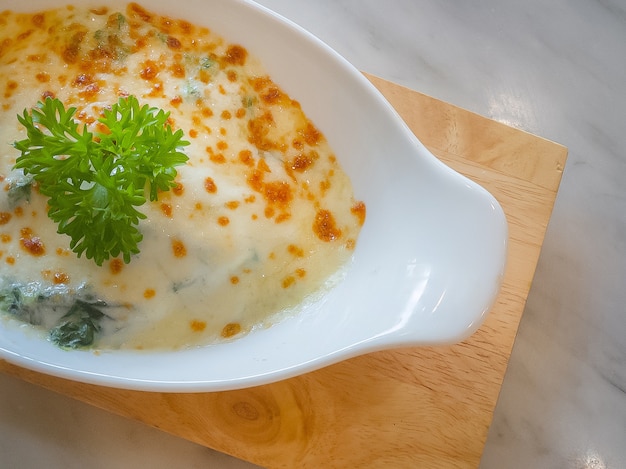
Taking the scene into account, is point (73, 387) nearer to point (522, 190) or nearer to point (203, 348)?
point (203, 348)

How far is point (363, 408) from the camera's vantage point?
125 centimetres

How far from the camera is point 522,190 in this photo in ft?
4.60

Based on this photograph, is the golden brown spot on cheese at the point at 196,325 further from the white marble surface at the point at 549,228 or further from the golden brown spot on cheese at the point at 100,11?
the golden brown spot on cheese at the point at 100,11

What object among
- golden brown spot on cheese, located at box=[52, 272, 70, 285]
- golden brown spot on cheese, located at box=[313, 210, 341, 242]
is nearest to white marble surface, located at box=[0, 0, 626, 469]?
golden brown spot on cheese, located at box=[52, 272, 70, 285]

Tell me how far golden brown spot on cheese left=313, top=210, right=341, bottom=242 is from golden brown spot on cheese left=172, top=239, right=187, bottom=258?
28cm

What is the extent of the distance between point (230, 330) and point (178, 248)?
197 millimetres

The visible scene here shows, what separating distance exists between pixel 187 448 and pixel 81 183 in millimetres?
692

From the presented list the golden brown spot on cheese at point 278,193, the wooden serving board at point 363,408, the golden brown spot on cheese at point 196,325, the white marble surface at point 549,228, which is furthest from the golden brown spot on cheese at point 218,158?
the white marble surface at point 549,228

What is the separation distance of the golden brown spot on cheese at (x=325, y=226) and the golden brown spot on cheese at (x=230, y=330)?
256 millimetres

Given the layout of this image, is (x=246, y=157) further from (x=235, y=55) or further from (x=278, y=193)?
(x=235, y=55)

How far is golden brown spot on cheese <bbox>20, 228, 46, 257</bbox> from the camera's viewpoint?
1.17m

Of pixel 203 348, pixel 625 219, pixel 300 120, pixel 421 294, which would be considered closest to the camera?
pixel 421 294

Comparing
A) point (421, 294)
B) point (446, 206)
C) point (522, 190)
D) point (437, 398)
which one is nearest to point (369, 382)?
point (437, 398)

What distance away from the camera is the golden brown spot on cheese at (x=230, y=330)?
3.92 ft
